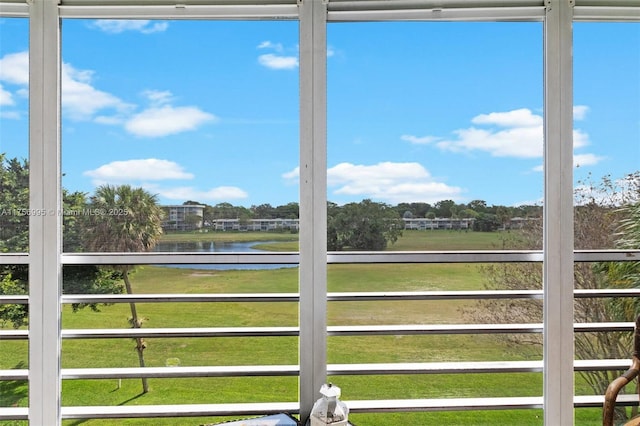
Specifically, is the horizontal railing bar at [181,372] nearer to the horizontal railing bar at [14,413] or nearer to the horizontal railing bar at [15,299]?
→ the horizontal railing bar at [14,413]

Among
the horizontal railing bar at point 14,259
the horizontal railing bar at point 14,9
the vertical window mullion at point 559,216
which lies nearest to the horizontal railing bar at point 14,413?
the horizontal railing bar at point 14,259

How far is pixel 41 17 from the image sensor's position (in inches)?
72.6

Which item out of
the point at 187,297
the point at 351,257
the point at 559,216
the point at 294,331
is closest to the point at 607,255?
the point at 559,216

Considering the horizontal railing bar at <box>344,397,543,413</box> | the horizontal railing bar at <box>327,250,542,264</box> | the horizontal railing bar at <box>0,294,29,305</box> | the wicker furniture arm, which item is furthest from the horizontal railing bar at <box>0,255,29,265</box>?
the wicker furniture arm

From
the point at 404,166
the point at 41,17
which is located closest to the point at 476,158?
the point at 404,166

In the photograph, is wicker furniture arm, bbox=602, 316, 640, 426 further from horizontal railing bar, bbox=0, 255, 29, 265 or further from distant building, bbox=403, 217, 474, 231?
horizontal railing bar, bbox=0, 255, 29, 265

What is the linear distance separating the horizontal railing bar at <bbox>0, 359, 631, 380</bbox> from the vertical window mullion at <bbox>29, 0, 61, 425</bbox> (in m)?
0.10

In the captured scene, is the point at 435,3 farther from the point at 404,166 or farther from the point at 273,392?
the point at 273,392

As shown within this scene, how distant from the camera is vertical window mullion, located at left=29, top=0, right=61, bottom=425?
1834mm

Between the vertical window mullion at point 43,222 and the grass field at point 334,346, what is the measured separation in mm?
121

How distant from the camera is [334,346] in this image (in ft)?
6.30

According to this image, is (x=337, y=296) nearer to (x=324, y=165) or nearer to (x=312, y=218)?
(x=312, y=218)

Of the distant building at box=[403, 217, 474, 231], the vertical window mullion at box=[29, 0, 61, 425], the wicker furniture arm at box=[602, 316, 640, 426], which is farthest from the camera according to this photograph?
the distant building at box=[403, 217, 474, 231]

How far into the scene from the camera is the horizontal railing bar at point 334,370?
6.19 feet
